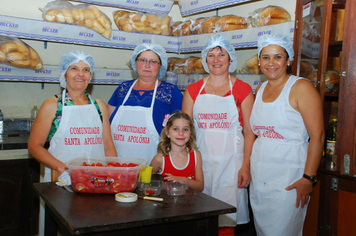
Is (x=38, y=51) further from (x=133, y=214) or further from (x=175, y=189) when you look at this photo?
(x=133, y=214)

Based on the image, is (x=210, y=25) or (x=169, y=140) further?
(x=210, y=25)

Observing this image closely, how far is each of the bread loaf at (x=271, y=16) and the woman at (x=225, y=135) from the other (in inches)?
30.8

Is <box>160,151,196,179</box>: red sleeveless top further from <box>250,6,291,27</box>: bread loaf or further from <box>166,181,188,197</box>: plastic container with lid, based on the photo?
<box>250,6,291,27</box>: bread loaf

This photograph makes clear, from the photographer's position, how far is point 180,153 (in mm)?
2787

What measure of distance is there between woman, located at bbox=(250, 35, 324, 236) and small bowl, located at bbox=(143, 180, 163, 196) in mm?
779

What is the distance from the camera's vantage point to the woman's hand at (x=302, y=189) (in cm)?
232

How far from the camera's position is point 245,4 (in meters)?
4.01

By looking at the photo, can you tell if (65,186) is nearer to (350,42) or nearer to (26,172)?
(26,172)

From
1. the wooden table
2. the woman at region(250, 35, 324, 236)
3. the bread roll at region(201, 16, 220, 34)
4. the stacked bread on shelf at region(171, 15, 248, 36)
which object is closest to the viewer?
the wooden table

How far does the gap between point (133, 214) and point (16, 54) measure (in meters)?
2.52

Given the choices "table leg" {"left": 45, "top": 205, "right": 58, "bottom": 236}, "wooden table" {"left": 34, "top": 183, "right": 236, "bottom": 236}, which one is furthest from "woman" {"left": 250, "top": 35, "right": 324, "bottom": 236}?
"table leg" {"left": 45, "top": 205, "right": 58, "bottom": 236}

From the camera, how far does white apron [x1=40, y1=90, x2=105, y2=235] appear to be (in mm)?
2582

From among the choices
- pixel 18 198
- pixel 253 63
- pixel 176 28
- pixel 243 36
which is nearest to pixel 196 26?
pixel 176 28

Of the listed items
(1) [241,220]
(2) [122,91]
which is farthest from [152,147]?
(1) [241,220]
